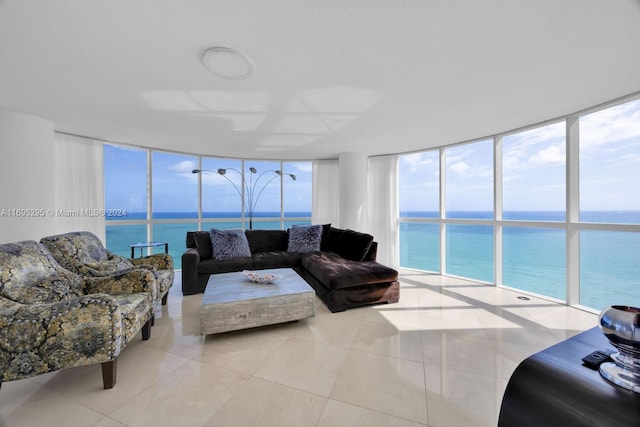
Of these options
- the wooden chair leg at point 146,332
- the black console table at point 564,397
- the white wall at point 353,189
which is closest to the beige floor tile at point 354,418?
the black console table at point 564,397

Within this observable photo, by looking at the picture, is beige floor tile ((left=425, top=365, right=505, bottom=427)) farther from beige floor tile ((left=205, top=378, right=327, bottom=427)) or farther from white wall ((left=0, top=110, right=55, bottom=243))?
white wall ((left=0, top=110, right=55, bottom=243))

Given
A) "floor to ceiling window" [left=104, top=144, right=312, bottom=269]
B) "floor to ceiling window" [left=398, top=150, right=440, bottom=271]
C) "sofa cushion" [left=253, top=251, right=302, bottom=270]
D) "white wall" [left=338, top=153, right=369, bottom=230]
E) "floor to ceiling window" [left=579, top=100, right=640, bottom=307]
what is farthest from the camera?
"white wall" [left=338, top=153, right=369, bottom=230]

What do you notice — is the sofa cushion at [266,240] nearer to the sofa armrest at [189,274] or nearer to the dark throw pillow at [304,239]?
the dark throw pillow at [304,239]

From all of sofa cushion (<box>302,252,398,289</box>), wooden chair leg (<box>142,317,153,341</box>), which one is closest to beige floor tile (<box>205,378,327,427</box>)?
wooden chair leg (<box>142,317,153,341</box>)

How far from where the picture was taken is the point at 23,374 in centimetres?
134

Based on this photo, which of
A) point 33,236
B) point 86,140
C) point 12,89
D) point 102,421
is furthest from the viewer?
point 86,140

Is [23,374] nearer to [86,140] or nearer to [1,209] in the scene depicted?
[1,209]

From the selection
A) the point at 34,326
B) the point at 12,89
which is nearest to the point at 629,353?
the point at 34,326

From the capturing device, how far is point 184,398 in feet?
4.73

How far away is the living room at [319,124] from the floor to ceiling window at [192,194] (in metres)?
0.69

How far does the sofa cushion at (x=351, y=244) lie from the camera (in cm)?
356

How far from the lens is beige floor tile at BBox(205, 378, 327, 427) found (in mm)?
1274

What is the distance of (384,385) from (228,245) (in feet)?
10.0

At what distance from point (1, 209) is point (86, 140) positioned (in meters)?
1.51
